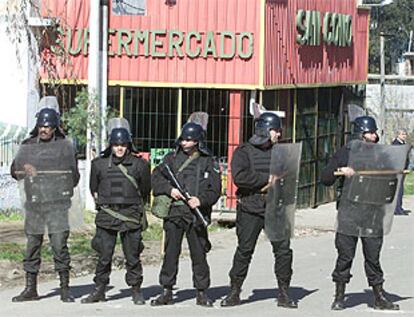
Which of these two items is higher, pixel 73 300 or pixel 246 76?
pixel 246 76

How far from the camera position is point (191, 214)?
39.0 feet

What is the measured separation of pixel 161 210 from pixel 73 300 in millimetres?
1328

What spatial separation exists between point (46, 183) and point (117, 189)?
2.51ft

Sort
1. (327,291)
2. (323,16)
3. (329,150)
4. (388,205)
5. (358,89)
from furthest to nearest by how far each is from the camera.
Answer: (358,89) < (329,150) < (323,16) < (327,291) < (388,205)

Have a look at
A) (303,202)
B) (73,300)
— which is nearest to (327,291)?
(73,300)

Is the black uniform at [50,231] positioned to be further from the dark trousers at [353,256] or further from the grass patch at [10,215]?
the grass patch at [10,215]

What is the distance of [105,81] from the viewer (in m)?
22.0

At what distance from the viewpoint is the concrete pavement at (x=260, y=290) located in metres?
11.6

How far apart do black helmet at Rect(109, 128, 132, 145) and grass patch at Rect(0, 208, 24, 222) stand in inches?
313

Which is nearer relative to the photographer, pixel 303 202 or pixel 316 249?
pixel 316 249

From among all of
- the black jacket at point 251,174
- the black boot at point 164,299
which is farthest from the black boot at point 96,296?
the black jacket at point 251,174

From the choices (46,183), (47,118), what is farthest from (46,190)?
(47,118)

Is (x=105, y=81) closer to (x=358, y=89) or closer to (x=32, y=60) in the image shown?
(x=32, y=60)

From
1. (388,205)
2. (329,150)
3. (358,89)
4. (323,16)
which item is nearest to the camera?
(388,205)
